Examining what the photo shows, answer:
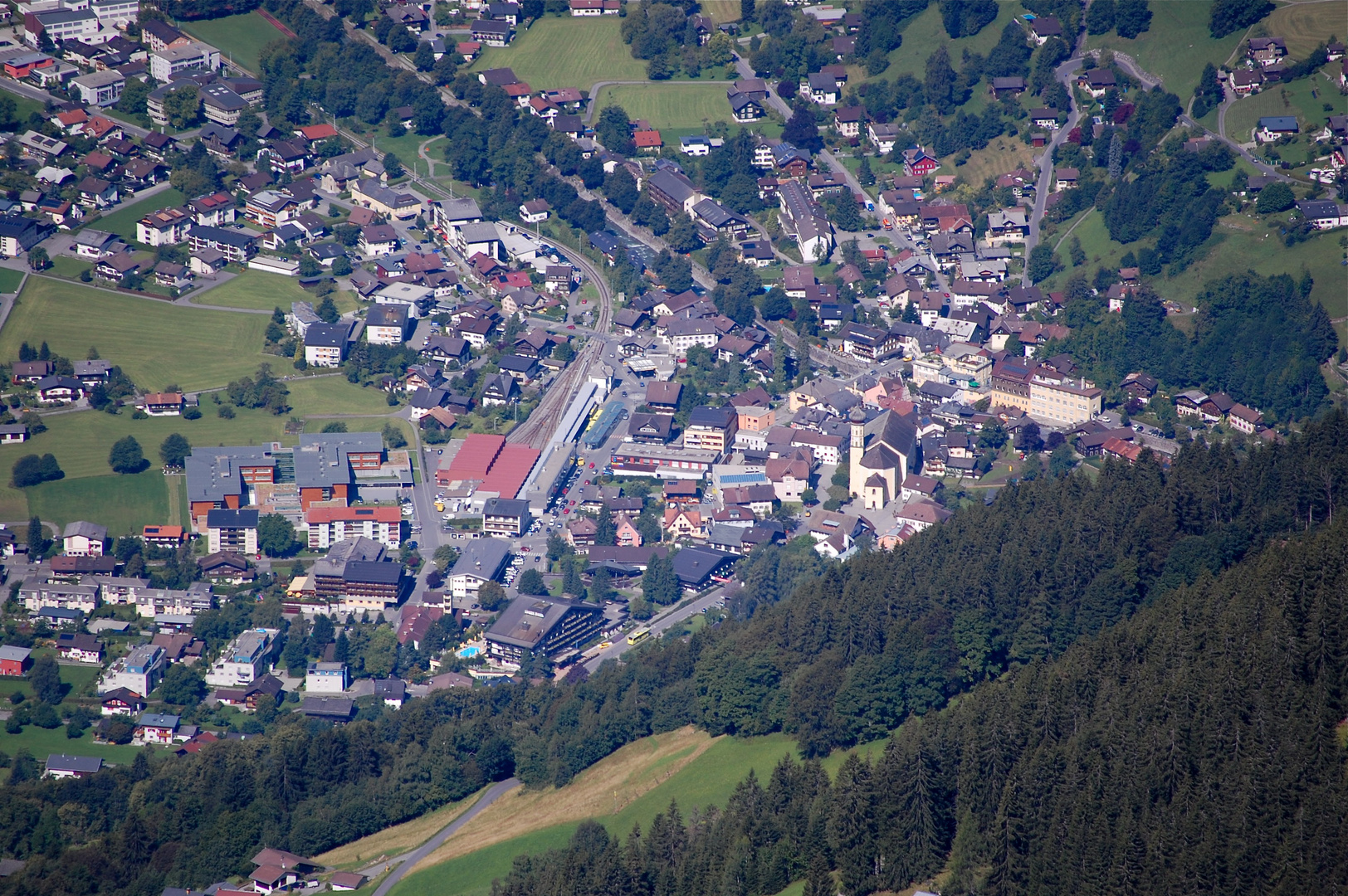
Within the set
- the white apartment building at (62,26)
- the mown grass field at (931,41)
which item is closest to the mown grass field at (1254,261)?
the mown grass field at (931,41)

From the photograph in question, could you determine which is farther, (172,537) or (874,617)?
(172,537)

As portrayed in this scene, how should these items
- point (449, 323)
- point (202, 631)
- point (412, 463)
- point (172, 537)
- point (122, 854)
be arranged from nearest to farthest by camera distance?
1. point (122, 854)
2. point (202, 631)
3. point (172, 537)
4. point (412, 463)
5. point (449, 323)

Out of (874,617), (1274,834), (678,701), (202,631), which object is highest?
(1274,834)

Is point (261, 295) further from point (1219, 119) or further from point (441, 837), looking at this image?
point (1219, 119)

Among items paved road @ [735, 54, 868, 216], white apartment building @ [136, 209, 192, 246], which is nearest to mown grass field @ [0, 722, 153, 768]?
white apartment building @ [136, 209, 192, 246]

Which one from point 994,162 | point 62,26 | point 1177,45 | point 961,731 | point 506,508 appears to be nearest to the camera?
point 961,731

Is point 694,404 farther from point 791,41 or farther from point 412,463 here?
point 791,41

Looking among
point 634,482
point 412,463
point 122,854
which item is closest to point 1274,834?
point 122,854

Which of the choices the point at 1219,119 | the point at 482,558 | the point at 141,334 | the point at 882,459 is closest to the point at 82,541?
the point at 141,334
